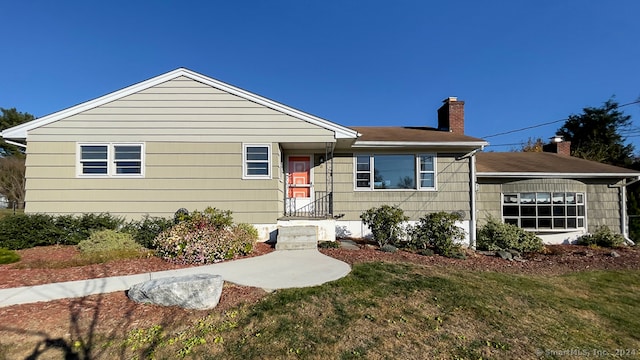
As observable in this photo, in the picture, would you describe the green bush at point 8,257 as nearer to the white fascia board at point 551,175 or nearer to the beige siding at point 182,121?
the beige siding at point 182,121

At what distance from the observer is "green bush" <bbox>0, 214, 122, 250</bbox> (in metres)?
8.44

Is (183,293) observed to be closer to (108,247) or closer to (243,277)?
(243,277)

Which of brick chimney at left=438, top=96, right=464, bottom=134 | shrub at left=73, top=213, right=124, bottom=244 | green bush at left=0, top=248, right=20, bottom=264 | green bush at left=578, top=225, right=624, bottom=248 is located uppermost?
brick chimney at left=438, top=96, right=464, bottom=134

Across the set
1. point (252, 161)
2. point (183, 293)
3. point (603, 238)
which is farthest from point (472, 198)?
point (183, 293)

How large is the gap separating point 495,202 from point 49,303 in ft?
44.0

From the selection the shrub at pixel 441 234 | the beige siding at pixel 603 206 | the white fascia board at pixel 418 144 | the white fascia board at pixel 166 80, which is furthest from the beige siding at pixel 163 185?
the beige siding at pixel 603 206

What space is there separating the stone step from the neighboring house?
7.12m

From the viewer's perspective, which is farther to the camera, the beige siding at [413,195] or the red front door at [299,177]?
the red front door at [299,177]

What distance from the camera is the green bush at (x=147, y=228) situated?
28.4ft

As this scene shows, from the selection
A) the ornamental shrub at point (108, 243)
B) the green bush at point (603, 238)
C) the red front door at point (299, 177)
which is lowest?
the green bush at point (603, 238)

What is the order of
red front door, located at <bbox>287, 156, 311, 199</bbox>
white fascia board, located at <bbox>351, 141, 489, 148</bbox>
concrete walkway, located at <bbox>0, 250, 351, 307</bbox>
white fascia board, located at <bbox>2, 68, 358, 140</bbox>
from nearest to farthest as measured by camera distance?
concrete walkway, located at <bbox>0, 250, 351, 307</bbox> → white fascia board, located at <bbox>2, 68, 358, 140</bbox> → white fascia board, located at <bbox>351, 141, 489, 148</bbox> → red front door, located at <bbox>287, 156, 311, 199</bbox>

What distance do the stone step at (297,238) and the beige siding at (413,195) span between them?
237cm

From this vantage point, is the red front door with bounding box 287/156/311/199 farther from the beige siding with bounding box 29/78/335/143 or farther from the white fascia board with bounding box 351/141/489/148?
the white fascia board with bounding box 351/141/489/148

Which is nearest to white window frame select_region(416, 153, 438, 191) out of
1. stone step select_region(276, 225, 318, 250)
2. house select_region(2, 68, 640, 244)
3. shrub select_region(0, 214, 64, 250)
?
house select_region(2, 68, 640, 244)
